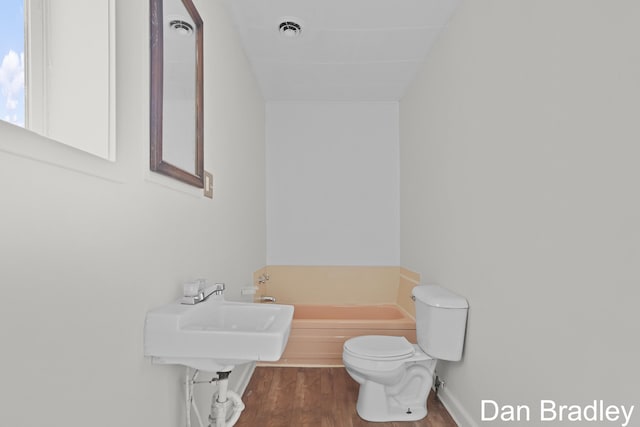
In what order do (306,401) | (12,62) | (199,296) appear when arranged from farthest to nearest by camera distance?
1. (306,401)
2. (199,296)
3. (12,62)

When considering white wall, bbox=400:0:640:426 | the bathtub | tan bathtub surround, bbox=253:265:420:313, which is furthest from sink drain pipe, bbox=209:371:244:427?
tan bathtub surround, bbox=253:265:420:313

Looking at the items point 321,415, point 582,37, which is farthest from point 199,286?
point 582,37

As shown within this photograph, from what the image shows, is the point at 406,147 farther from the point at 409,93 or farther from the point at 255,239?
the point at 255,239

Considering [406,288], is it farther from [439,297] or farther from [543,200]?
[543,200]

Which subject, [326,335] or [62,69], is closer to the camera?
[62,69]

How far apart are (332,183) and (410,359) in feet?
6.63

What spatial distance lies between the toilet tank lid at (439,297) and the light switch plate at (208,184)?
1.33 metres

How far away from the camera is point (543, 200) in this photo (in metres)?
1.37

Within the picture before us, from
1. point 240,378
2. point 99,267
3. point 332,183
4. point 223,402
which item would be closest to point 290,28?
point 332,183

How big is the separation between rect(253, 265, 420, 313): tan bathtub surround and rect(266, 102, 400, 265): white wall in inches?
3.6

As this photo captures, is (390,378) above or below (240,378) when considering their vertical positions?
above

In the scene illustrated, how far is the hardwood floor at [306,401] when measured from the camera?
2.11 m

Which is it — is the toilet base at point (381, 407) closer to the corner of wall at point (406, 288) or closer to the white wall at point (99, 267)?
the corner of wall at point (406, 288)

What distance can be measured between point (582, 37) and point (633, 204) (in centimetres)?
56
